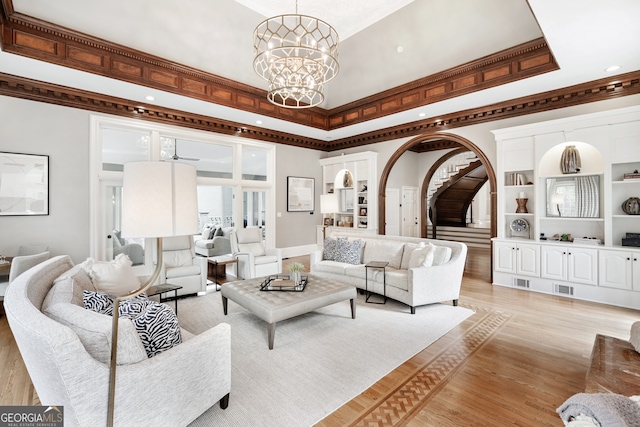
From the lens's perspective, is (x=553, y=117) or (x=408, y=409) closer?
(x=408, y=409)

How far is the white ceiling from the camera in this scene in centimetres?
313

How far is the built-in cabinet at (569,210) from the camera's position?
160 inches

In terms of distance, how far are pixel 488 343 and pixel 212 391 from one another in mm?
2644

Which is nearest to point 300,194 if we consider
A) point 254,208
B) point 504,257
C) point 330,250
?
point 254,208

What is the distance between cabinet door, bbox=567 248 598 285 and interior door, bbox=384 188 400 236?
416 centimetres

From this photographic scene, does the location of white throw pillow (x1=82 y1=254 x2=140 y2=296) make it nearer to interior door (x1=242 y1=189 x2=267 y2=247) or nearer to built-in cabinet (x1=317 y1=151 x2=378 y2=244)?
interior door (x1=242 y1=189 x2=267 y2=247)

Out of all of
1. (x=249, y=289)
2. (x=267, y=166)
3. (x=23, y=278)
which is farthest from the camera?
(x=267, y=166)

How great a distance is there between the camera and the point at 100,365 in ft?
4.42

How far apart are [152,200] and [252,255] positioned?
3876 millimetres

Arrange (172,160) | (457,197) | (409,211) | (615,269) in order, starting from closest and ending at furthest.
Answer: (615,269) < (172,160) < (409,211) < (457,197)

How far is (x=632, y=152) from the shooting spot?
402 centimetres

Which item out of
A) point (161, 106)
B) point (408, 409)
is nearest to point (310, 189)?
point (161, 106)

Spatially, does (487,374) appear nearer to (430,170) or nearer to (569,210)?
(569,210)

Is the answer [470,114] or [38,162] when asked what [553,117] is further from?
[38,162]
